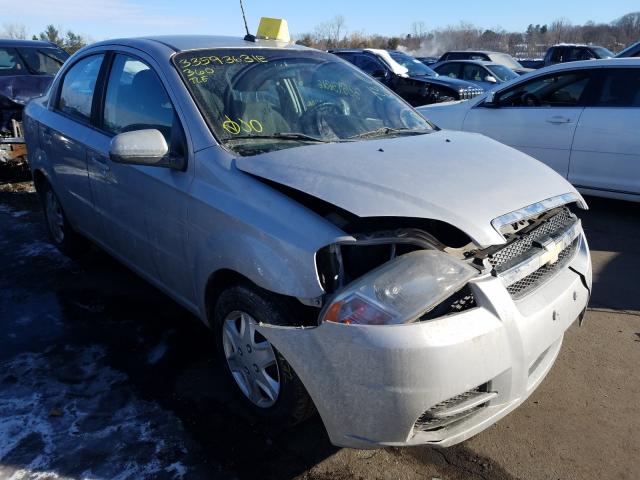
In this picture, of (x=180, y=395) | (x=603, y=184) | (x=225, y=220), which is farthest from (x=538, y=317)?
(x=603, y=184)

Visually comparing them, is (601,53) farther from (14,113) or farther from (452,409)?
(452,409)

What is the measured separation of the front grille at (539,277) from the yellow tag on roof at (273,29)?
2.42m

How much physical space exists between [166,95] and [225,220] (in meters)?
0.92

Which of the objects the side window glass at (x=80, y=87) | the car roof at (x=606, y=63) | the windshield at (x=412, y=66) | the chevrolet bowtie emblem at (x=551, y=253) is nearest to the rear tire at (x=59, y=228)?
the side window glass at (x=80, y=87)

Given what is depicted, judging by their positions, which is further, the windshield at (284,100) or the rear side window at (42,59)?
the rear side window at (42,59)

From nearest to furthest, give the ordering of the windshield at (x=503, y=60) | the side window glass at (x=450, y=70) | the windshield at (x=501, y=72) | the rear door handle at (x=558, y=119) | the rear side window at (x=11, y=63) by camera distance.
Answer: the rear door handle at (x=558, y=119), the rear side window at (x=11, y=63), the windshield at (x=501, y=72), the side window glass at (x=450, y=70), the windshield at (x=503, y=60)

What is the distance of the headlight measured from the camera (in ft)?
6.57

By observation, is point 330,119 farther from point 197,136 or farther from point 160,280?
point 160,280

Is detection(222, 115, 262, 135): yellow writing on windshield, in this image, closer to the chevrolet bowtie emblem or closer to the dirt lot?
the dirt lot

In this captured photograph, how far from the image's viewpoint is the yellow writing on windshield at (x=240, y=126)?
286 cm

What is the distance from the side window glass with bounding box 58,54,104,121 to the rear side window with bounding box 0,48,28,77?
4.29 metres

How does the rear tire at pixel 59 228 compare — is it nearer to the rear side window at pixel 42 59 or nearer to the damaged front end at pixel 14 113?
the damaged front end at pixel 14 113

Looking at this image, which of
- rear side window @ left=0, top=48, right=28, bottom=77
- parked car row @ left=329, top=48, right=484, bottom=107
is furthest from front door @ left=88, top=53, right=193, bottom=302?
parked car row @ left=329, top=48, right=484, bottom=107

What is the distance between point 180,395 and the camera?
2.92 meters
